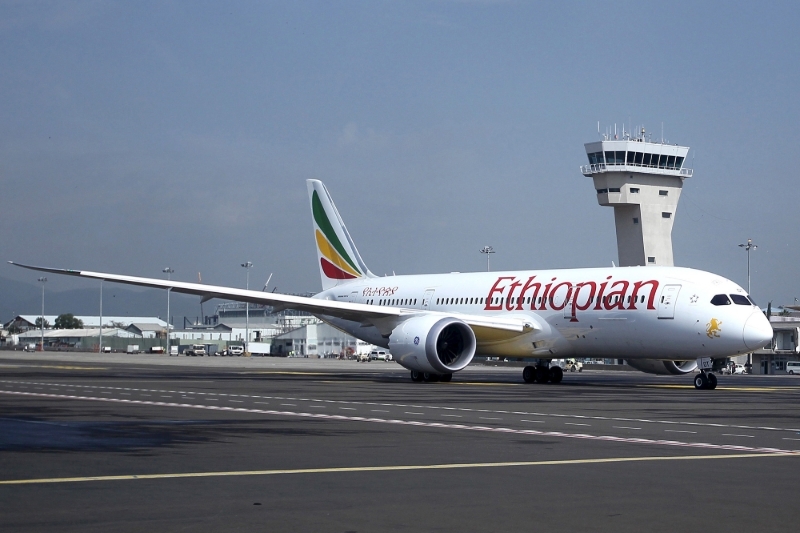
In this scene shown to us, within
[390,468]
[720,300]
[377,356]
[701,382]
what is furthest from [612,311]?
[377,356]

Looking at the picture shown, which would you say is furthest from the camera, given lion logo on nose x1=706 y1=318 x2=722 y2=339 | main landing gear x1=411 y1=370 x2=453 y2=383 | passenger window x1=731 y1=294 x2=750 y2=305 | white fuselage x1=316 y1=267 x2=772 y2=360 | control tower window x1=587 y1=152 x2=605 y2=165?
control tower window x1=587 y1=152 x2=605 y2=165

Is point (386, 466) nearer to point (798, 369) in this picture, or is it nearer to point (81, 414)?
point (81, 414)

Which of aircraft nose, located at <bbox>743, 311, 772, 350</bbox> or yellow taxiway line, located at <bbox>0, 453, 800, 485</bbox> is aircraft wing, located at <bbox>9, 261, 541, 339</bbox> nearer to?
aircraft nose, located at <bbox>743, 311, 772, 350</bbox>

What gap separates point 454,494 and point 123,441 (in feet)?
18.7

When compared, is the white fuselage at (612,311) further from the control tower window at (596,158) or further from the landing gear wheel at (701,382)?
the control tower window at (596,158)

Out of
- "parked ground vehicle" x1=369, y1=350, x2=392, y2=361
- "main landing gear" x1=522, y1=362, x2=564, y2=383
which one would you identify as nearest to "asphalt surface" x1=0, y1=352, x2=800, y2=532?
"main landing gear" x1=522, y1=362, x2=564, y2=383

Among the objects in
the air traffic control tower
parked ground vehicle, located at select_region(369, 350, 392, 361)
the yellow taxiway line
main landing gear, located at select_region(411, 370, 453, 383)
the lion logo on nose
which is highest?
the air traffic control tower

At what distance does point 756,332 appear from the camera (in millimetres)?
31984

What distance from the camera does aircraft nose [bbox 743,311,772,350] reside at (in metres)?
32.0

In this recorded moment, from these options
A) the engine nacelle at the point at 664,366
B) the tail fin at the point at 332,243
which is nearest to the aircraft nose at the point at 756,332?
the engine nacelle at the point at 664,366

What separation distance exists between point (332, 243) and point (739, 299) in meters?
19.9

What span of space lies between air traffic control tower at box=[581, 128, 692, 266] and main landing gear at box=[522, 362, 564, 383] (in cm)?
6227

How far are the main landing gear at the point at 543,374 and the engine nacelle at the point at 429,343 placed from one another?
2809mm

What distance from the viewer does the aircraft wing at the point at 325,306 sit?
36906 millimetres
